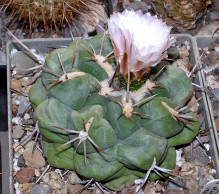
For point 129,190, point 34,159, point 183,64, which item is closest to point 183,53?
point 183,64

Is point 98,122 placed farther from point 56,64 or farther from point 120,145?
point 56,64

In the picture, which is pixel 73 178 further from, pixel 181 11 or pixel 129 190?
pixel 181 11

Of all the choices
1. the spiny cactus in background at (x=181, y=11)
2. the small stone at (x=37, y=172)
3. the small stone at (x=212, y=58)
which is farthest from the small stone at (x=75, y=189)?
Result: the spiny cactus in background at (x=181, y=11)

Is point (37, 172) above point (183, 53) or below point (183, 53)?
below

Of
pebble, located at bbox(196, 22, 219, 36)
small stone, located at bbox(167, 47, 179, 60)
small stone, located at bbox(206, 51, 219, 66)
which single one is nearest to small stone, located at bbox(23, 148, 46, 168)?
small stone, located at bbox(167, 47, 179, 60)

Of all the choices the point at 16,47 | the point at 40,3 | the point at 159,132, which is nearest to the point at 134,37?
the point at 159,132
